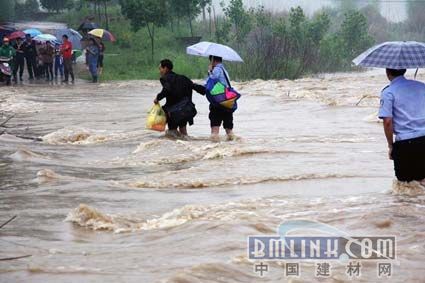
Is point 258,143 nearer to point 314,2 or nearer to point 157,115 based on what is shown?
point 157,115

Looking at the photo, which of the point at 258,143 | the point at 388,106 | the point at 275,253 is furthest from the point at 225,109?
the point at 275,253

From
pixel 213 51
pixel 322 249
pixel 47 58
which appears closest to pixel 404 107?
pixel 322 249

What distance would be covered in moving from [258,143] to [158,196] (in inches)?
138

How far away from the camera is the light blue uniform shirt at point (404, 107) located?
18.5ft

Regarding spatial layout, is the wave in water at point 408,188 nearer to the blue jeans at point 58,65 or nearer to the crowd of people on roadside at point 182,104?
the crowd of people on roadside at point 182,104

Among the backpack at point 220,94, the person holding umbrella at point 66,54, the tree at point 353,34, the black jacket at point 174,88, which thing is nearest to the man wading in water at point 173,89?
the black jacket at point 174,88

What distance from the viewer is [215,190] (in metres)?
6.94

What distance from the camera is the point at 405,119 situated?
566 centimetres

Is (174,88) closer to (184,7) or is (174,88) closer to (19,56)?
(19,56)

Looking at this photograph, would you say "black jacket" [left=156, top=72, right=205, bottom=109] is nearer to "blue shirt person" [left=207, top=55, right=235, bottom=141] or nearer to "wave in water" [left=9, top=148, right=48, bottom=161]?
"blue shirt person" [left=207, top=55, right=235, bottom=141]

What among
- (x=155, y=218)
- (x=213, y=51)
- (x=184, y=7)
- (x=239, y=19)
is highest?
(x=184, y=7)

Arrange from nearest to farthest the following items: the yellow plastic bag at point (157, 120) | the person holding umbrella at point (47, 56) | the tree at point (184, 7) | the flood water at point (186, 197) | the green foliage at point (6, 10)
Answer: the flood water at point (186, 197) < the yellow plastic bag at point (157, 120) < the person holding umbrella at point (47, 56) < the tree at point (184, 7) < the green foliage at point (6, 10)

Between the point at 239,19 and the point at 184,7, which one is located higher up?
the point at 184,7

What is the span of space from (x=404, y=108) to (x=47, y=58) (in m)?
18.7
